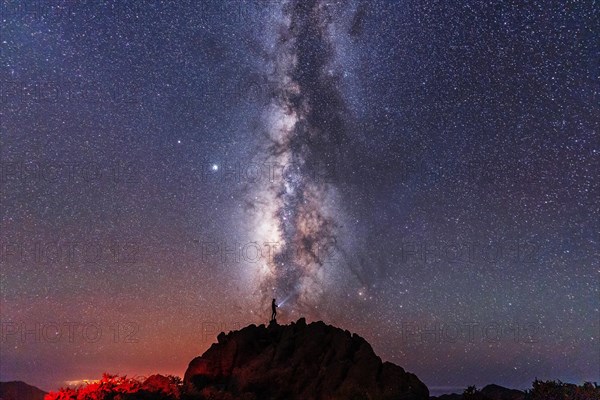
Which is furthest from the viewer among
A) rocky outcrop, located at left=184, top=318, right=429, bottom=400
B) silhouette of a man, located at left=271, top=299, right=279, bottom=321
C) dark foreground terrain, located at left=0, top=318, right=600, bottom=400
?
silhouette of a man, located at left=271, top=299, right=279, bottom=321

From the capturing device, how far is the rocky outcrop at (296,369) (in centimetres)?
2206

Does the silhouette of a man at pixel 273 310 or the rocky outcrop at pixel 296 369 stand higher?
the silhouette of a man at pixel 273 310

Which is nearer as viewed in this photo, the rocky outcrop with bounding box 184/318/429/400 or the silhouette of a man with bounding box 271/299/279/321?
the rocky outcrop with bounding box 184/318/429/400

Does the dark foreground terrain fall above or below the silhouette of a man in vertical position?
below

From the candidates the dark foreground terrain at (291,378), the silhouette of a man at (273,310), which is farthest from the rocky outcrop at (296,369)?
the silhouette of a man at (273,310)

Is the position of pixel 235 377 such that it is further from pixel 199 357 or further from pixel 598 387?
pixel 598 387

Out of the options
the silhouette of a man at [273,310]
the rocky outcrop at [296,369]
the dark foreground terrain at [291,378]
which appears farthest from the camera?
the silhouette of a man at [273,310]

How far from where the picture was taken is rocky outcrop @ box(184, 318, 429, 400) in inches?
869

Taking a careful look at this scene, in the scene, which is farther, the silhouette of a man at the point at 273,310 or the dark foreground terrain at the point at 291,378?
the silhouette of a man at the point at 273,310

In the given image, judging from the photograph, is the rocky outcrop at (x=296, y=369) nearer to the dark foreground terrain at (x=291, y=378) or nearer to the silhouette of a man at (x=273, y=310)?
the dark foreground terrain at (x=291, y=378)

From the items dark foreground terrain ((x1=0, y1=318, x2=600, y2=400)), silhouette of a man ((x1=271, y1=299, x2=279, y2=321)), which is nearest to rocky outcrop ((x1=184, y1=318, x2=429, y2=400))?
dark foreground terrain ((x1=0, y1=318, x2=600, y2=400))

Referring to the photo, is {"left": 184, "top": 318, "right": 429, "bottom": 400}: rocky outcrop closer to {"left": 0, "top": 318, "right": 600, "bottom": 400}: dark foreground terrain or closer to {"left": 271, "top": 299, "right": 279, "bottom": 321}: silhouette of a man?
{"left": 0, "top": 318, "right": 600, "bottom": 400}: dark foreground terrain

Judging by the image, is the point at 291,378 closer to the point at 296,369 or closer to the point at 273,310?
the point at 296,369

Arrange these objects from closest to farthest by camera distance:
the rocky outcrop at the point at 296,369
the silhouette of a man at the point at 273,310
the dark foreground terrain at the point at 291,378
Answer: the dark foreground terrain at the point at 291,378 → the rocky outcrop at the point at 296,369 → the silhouette of a man at the point at 273,310
